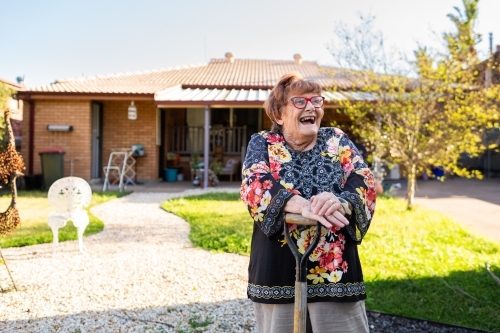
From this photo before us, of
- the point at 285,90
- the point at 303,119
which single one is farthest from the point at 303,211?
the point at 285,90

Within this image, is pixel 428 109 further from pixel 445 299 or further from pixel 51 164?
pixel 51 164

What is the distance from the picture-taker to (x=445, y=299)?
161 inches

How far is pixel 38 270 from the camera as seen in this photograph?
508 centimetres

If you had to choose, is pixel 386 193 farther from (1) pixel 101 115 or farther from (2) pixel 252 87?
(1) pixel 101 115

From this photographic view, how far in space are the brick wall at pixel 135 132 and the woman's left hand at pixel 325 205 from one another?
1324cm

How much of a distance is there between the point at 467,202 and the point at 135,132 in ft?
30.5

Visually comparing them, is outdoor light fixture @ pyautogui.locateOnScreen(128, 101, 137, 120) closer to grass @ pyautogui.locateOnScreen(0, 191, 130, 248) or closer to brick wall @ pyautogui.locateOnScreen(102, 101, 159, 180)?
brick wall @ pyautogui.locateOnScreen(102, 101, 159, 180)

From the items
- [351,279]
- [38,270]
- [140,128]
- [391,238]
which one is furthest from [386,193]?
[351,279]

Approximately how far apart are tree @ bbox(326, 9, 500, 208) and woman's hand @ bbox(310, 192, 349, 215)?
6.60 m

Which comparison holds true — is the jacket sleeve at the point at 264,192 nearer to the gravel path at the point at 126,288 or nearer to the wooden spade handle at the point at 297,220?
the wooden spade handle at the point at 297,220

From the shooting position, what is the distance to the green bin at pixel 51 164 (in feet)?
41.0

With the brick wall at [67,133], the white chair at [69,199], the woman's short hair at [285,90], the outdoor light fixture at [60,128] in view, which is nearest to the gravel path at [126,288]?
the white chair at [69,199]

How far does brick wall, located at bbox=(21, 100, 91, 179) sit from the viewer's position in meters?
13.7

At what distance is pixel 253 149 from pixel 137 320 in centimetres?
221
